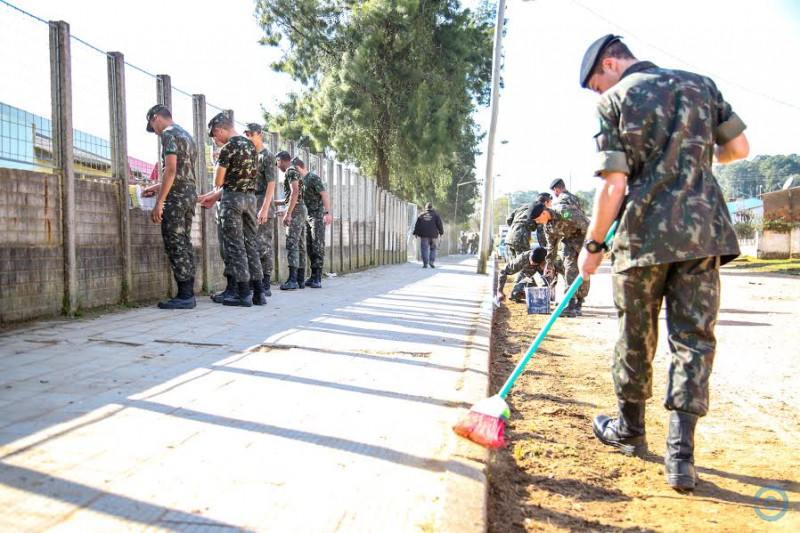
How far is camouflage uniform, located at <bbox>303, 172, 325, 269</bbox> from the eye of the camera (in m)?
10.4

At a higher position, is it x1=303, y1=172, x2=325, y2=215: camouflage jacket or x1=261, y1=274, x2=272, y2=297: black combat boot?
x1=303, y1=172, x2=325, y2=215: camouflage jacket

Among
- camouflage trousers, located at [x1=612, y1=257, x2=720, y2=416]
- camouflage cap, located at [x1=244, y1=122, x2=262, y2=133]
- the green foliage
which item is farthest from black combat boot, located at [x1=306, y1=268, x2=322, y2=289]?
the green foliage

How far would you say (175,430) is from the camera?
298 cm

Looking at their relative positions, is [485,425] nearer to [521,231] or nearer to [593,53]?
[593,53]

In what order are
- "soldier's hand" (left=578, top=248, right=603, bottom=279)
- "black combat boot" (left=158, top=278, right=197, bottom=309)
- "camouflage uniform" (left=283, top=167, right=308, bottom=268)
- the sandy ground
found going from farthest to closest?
"camouflage uniform" (left=283, top=167, right=308, bottom=268) < "black combat boot" (left=158, top=278, right=197, bottom=309) < "soldier's hand" (left=578, top=248, right=603, bottom=279) < the sandy ground

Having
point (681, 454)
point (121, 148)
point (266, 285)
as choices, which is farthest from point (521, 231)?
point (681, 454)

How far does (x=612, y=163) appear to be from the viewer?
299cm

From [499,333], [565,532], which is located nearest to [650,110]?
[565,532]

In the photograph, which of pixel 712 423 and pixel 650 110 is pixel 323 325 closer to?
pixel 712 423

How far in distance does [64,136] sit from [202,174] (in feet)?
9.32

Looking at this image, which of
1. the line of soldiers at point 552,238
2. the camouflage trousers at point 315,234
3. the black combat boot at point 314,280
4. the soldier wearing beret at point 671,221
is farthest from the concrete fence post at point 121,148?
the soldier wearing beret at point 671,221

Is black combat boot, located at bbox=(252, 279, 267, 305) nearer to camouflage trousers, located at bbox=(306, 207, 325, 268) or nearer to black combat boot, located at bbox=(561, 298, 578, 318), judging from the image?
camouflage trousers, located at bbox=(306, 207, 325, 268)

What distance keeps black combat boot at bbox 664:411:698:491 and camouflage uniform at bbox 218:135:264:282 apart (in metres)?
5.58

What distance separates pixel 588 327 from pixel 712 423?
13.9 ft
